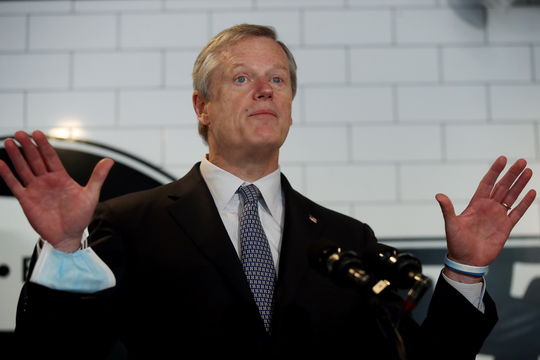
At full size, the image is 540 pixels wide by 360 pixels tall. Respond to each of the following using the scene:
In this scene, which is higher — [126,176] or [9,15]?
[9,15]

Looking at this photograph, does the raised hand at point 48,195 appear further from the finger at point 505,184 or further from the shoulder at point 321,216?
the finger at point 505,184

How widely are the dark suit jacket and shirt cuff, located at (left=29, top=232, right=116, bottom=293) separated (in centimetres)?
4

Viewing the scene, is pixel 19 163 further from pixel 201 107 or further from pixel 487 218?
pixel 487 218

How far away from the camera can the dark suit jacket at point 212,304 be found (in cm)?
121

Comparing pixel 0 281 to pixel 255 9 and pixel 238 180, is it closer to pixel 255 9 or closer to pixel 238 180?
pixel 238 180

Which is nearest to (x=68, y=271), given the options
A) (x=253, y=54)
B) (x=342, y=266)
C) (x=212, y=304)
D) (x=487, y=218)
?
(x=212, y=304)

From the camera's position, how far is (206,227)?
1.30m

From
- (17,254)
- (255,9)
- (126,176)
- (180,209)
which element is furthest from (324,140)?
(17,254)

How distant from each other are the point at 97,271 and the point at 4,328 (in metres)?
1.11

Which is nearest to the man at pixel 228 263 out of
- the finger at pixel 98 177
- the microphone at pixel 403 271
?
the finger at pixel 98 177

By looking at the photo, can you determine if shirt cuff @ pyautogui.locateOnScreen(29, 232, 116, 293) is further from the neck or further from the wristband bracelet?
the wristband bracelet

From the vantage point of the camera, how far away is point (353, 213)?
208cm

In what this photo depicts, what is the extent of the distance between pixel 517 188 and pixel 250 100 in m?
0.58

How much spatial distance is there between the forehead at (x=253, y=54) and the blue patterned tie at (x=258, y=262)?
35cm
